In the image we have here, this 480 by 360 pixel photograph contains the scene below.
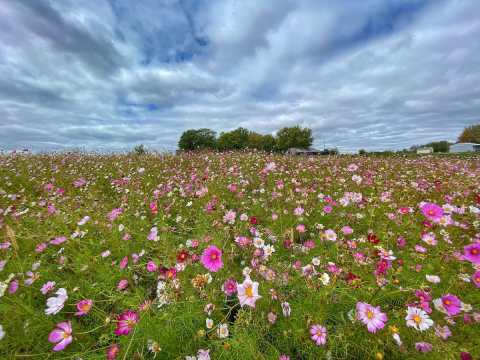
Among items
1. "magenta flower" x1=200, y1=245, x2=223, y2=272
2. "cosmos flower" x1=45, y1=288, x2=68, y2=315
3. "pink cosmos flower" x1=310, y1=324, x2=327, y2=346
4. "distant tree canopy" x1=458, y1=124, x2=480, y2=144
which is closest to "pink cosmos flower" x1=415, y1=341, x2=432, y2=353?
"pink cosmos flower" x1=310, y1=324, x2=327, y2=346

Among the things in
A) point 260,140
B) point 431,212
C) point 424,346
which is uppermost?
point 260,140

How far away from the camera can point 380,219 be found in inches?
114

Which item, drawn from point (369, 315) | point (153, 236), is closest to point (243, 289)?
point (369, 315)

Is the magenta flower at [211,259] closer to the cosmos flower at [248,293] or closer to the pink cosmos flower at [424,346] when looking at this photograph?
the cosmos flower at [248,293]

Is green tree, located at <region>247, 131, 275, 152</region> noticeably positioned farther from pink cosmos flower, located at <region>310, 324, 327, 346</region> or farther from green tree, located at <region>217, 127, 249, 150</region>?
pink cosmos flower, located at <region>310, 324, 327, 346</region>

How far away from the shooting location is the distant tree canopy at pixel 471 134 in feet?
163

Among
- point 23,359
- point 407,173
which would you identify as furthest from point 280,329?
point 407,173

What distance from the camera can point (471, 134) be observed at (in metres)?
52.6

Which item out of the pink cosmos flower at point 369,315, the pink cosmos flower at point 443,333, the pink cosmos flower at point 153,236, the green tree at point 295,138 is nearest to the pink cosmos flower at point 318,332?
the pink cosmos flower at point 369,315

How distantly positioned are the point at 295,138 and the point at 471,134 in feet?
135

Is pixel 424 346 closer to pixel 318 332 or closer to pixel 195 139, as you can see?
pixel 318 332

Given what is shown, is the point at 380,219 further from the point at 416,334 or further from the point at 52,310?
the point at 52,310

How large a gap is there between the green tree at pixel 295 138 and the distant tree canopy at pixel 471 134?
115ft

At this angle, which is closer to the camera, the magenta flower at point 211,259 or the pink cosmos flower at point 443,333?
the pink cosmos flower at point 443,333
